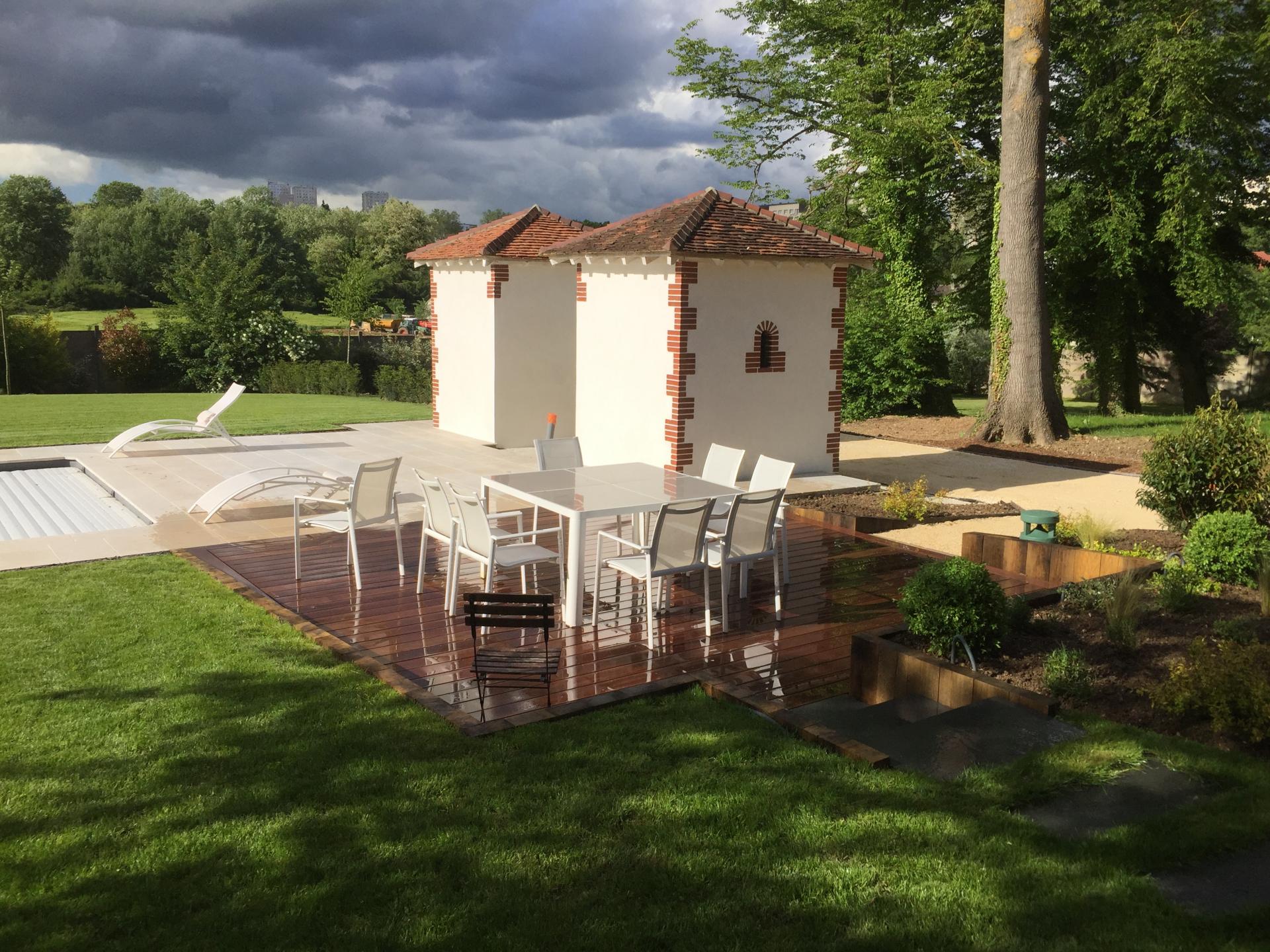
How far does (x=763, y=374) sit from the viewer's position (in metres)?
12.9

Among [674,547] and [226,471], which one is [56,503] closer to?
[226,471]

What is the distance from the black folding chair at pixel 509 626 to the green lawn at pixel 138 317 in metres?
41.0

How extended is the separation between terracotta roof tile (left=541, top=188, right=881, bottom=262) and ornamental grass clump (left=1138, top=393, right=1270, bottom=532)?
4.96 meters

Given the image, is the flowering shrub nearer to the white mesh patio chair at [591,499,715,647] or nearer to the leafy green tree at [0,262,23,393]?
the leafy green tree at [0,262,23,393]

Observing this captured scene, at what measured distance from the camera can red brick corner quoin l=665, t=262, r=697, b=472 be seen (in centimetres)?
1196

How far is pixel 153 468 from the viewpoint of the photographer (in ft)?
43.3

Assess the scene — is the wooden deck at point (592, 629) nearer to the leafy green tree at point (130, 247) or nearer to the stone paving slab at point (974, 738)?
the stone paving slab at point (974, 738)

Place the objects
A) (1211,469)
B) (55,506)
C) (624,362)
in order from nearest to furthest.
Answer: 1. (1211,469)
2. (55,506)
3. (624,362)

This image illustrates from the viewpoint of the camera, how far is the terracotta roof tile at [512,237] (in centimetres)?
1553

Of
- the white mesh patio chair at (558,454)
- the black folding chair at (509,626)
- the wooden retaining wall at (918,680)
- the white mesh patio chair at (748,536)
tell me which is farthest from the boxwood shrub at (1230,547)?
the white mesh patio chair at (558,454)

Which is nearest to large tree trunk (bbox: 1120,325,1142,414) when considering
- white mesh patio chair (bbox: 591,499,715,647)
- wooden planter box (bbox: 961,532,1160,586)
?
wooden planter box (bbox: 961,532,1160,586)

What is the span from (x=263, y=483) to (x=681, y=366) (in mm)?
4885

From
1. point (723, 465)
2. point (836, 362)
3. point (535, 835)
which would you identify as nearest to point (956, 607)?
point (535, 835)

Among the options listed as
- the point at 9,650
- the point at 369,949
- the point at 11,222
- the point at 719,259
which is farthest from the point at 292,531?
the point at 11,222
